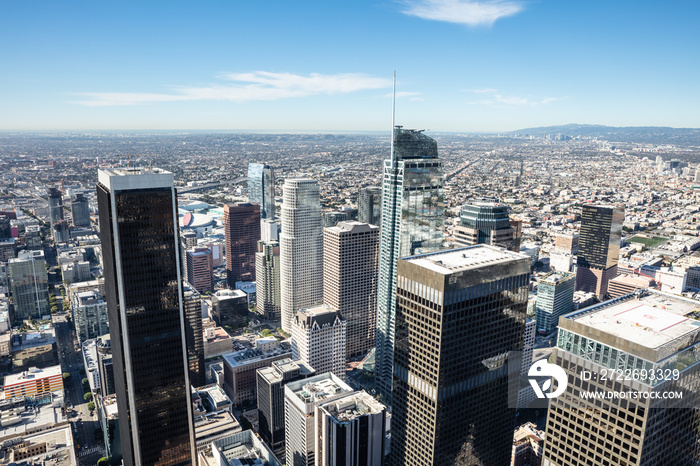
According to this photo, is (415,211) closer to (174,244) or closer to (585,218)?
(174,244)

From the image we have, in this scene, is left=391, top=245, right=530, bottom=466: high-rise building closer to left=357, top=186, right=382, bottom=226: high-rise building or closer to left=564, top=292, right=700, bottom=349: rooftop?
left=564, top=292, right=700, bottom=349: rooftop

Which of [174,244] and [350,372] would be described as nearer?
[174,244]

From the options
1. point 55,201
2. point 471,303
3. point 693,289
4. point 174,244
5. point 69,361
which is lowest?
point 69,361

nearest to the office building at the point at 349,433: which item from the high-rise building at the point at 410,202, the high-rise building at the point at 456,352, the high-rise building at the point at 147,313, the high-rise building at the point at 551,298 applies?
the high-rise building at the point at 456,352

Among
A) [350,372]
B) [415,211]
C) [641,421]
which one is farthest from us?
[350,372]

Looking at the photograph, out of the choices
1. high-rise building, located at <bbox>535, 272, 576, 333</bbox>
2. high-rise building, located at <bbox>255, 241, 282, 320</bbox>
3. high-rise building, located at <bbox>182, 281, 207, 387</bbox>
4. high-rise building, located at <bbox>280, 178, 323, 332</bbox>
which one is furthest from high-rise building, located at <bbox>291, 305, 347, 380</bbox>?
high-rise building, located at <bbox>535, 272, 576, 333</bbox>

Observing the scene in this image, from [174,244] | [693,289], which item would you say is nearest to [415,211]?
[174,244]
